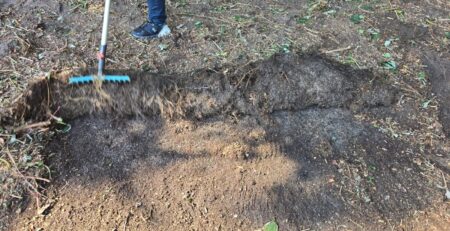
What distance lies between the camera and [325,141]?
3.10 meters

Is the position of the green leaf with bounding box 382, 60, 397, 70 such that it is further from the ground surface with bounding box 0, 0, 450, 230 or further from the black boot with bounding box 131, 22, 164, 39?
the black boot with bounding box 131, 22, 164, 39

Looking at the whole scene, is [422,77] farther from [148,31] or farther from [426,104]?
[148,31]

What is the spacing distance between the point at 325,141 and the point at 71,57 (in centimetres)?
196

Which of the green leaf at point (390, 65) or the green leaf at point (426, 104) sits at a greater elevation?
the green leaf at point (390, 65)

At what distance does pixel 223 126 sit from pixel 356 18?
191 centimetres

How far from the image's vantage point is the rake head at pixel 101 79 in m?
2.98

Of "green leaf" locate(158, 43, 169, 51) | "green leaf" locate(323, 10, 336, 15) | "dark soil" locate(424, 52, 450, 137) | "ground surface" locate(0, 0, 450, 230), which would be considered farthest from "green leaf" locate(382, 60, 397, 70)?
"green leaf" locate(158, 43, 169, 51)

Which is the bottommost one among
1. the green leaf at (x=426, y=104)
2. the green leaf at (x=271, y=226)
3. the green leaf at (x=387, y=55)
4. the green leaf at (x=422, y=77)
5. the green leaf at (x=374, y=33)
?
the green leaf at (x=426, y=104)

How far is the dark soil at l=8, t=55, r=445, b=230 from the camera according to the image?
264cm

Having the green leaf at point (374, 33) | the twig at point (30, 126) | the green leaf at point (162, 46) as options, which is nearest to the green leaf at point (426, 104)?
the green leaf at point (374, 33)

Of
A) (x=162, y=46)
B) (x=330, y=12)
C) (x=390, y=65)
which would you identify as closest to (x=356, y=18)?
(x=330, y=12)

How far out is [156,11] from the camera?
3.54 metres

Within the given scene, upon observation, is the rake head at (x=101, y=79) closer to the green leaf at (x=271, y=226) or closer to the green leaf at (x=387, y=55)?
the green leaf at (x=271, y=226)

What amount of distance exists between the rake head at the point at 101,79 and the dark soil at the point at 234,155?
48 mm
